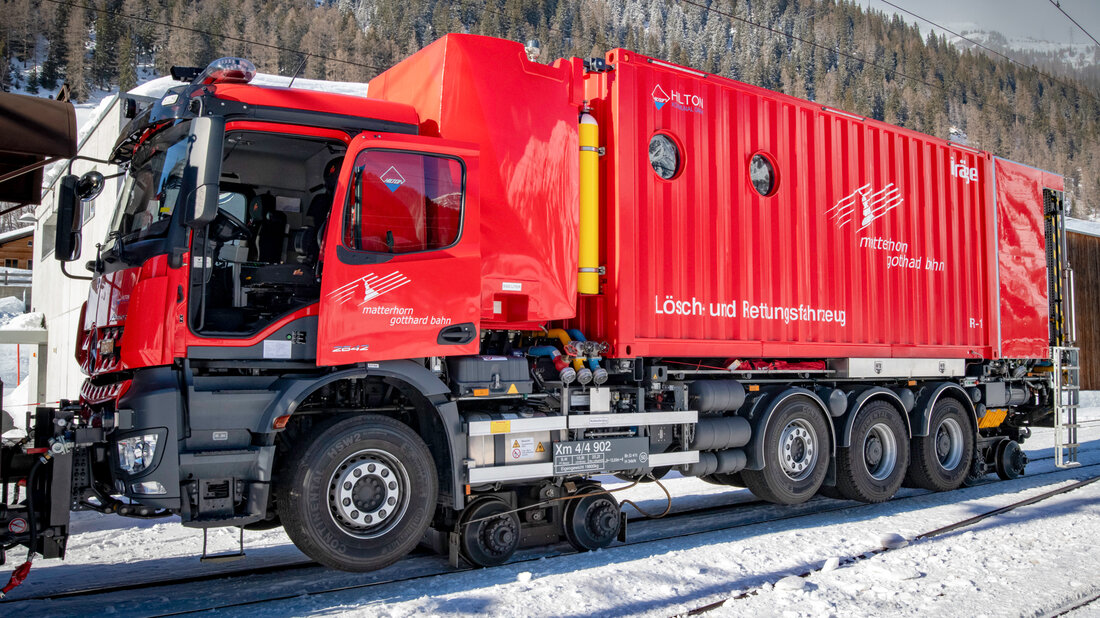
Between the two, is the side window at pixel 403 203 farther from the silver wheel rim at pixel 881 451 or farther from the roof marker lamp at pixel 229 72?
the silver wheel rim at pixel 881 451

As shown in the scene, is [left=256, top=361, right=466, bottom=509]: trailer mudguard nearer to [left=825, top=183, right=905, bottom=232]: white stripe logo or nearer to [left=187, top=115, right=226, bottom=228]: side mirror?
[left=187, top=115, right=226, bottom=228]: side mirror

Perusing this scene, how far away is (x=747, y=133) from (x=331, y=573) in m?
5.39

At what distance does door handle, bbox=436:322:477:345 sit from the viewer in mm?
5672

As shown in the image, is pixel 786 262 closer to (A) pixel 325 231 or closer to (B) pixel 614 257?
(B) pixel 614 257

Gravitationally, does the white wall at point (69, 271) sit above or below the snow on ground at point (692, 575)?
above

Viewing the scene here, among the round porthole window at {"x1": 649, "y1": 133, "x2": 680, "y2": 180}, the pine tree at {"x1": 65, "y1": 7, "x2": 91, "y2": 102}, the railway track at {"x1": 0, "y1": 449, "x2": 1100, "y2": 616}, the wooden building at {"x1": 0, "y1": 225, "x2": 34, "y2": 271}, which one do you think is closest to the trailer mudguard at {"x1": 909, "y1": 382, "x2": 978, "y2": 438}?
the railway track at {"x1": 0, "y1": 449, "x2": 1100, "y2": 616}

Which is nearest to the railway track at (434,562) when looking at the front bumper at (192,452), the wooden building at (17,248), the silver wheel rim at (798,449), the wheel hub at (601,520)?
the wheel hub at (601,520)

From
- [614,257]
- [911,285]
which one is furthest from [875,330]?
[614,257]

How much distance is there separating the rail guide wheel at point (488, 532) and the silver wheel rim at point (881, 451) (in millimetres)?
4477

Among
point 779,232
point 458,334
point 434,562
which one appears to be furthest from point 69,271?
point 779,232

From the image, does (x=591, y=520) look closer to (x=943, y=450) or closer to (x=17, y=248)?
(x=943, y=450)

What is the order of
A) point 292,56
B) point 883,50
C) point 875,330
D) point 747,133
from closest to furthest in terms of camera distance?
point 747,133, point 875,330, point 292,56, point 883,50

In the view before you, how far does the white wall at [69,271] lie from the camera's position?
1556cm

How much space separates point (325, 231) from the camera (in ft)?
17.9
